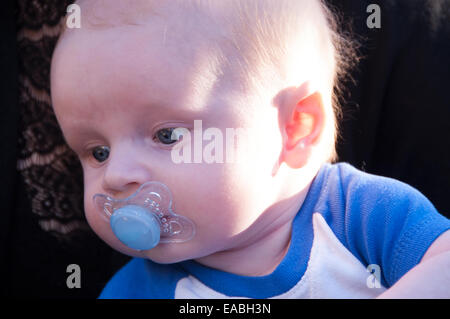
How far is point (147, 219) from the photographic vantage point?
906 mm

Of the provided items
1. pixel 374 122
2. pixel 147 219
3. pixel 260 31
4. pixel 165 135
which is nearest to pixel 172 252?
pixel 147 219

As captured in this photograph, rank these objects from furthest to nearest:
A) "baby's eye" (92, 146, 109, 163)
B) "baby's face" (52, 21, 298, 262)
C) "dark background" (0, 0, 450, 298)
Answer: "dark background" (0, 0, 450, 298) < "baby's eye" (92, 146, 109, 163) < "baby's face" (52, 21, 298, 262)

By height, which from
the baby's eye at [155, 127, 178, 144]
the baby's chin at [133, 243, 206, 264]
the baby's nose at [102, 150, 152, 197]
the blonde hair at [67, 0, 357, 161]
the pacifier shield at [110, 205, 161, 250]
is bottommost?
the baby's chin at [133, 243, 206, 264]

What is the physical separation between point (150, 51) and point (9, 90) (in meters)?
0.47

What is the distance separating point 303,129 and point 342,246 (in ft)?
0.80

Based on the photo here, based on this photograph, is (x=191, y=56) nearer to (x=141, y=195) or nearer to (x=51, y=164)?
(x=141, y=195)

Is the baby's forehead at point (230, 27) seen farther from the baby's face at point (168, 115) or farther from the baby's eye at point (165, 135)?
the baby's eye at point (165, 135)

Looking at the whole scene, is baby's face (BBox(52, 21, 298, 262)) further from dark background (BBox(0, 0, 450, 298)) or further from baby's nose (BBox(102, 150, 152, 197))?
dark background (BBox(0, 0, 450, 298))

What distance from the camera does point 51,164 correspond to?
1.28m

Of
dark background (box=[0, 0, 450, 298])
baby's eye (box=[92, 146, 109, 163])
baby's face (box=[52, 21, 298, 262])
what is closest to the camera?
baby's face (box=[52, 21, 298, 262])

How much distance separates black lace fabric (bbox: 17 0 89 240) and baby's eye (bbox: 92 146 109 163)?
299 millimetres

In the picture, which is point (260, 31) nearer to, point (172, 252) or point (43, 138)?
point (172, 252)

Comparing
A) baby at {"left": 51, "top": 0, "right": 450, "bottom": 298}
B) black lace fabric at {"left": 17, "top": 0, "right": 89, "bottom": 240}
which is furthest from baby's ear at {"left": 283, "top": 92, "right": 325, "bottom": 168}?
black lace fabric at {"left": 17, "top": 0, "right": 89, "bottom": 240}

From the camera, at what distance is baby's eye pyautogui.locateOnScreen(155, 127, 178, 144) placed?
900 mm
